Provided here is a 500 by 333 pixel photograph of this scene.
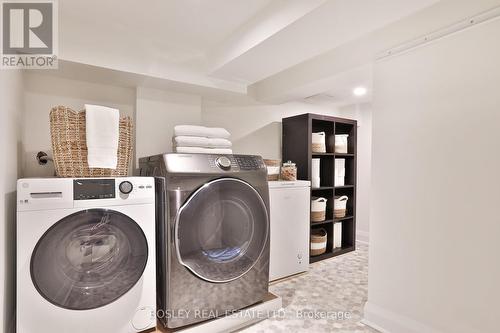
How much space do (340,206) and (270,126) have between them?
1.31 m

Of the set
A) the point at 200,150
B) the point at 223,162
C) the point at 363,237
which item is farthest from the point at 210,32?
the point at 363,237

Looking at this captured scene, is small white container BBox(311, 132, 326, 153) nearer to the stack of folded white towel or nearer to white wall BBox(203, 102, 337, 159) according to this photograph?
white wall BBox(203, 102, 337, 159)

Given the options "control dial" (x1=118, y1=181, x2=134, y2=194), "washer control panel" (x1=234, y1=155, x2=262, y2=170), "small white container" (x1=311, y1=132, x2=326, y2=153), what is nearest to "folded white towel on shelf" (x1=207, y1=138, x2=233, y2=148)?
"washer control panel" (x1=234, y1=155, x2=262, y2=170)

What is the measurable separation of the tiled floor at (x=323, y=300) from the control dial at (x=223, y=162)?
3.60 ft

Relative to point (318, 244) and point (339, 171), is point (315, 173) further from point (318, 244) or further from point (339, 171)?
point (318, 244)

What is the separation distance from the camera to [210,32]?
201cm

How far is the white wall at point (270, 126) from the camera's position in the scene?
2.95 meters

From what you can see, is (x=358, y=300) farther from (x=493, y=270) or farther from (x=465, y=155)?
(x=465, y=155)

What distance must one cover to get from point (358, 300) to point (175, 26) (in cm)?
255

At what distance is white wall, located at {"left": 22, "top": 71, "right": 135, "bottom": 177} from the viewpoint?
6.59ft

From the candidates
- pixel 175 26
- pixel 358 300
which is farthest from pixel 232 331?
pixel 175 26

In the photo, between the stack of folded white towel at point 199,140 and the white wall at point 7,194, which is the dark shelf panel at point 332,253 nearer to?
the stack of folded white towel at point 199,140

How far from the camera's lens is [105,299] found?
57.1 inches

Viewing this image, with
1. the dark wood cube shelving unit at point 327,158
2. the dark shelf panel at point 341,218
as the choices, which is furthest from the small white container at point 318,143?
the dark shelf panel at point 341,218
